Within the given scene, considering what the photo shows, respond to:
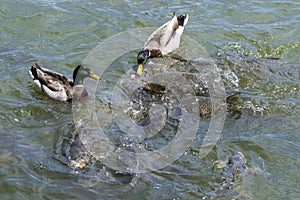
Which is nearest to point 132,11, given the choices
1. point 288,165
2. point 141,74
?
point 141,74

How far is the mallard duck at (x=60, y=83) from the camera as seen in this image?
7.18m

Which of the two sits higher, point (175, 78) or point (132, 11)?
point (132, 11)

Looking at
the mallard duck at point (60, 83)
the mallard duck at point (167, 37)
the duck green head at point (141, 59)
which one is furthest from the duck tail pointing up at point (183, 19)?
the mallard duck at point (60, 83)

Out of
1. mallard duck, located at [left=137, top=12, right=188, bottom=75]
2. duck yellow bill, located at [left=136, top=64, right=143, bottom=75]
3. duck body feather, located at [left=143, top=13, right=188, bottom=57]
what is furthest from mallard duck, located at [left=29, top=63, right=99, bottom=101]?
duck body feather, located at [left=143, top=13, right=188, bottom=57]

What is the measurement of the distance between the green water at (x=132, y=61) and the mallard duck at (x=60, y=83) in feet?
0.55

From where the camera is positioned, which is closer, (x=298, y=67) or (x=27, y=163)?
(x=27, y=163)

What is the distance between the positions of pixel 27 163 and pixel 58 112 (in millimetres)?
1445

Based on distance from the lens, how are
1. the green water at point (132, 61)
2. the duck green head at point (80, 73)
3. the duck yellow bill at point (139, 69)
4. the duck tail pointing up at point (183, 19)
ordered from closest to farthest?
the green water at point (132, 61), the duck green head at point (80, 73), the duck yellow bill at point (139, 69), the duck tail pointing up at point (183, 19)

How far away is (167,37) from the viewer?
361 inches

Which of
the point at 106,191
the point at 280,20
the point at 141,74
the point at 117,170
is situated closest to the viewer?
the point at 106,191

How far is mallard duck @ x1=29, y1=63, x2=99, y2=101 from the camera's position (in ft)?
23.6

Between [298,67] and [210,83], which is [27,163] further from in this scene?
[298,67]

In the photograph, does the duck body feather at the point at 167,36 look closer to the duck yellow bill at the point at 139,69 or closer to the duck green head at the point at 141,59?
the duck green head at the point at 141,59

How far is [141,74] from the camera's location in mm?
7918
